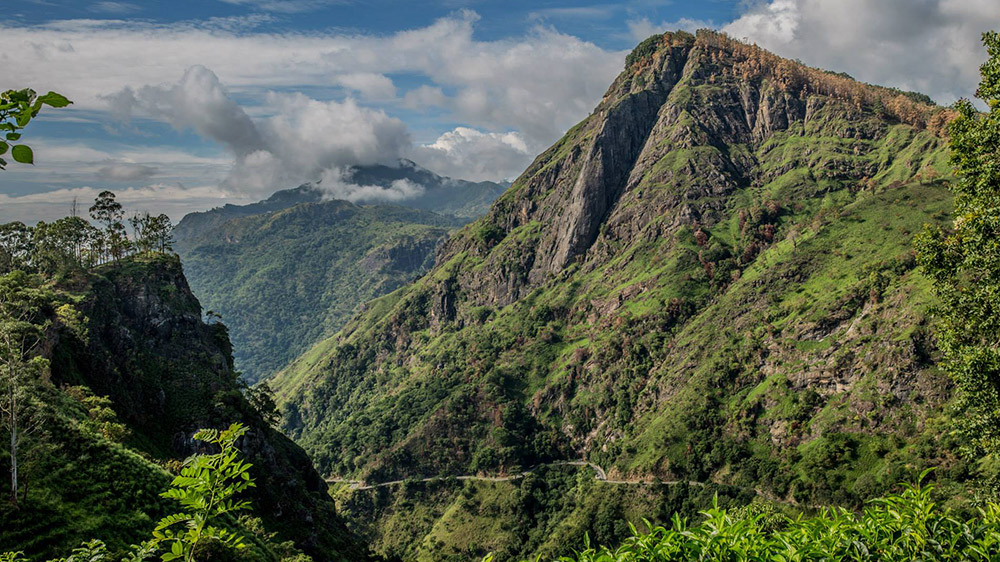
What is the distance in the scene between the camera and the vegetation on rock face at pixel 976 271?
49.3 feet

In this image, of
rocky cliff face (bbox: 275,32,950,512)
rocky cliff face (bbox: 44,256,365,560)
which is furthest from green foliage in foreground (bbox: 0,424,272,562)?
rocky cliff face (bbox: 275,32,950,512)

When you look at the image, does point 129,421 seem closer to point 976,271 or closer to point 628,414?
point 976,271

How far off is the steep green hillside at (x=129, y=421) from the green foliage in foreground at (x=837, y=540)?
32556mm

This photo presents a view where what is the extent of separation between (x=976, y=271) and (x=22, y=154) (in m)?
23.6

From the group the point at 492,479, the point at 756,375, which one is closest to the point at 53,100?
the point at 756,375

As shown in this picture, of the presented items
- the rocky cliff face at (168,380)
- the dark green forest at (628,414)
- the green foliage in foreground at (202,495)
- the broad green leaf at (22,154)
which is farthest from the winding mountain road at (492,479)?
the broad green leaf at (22,154)

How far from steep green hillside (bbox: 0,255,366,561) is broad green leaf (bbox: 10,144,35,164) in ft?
104

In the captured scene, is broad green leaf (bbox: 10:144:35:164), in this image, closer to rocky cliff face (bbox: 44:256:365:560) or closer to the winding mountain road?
rocky cliff face (bbox: 44:256:365:560)

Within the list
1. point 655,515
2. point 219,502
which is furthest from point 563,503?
point 219,502

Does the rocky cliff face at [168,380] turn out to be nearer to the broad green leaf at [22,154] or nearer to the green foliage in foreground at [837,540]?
the broad green leaf at [22,154]

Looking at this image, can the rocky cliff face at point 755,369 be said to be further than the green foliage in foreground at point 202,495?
Yes

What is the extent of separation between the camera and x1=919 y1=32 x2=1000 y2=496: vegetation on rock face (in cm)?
1503

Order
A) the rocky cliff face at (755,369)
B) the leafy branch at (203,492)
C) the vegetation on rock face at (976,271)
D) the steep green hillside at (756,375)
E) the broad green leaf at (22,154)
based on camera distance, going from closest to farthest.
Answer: the broad green leaf at (22,154) → the leafy branch at (203,492) → the vegetation on rock face at (976,271) → the steep green hillside at (756,375) → the rocky cliff face at (755,369)

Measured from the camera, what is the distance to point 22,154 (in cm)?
350
